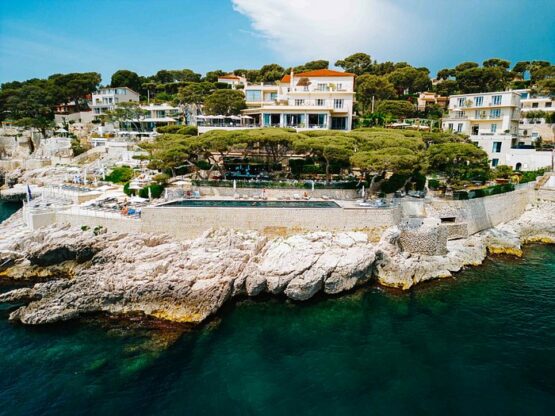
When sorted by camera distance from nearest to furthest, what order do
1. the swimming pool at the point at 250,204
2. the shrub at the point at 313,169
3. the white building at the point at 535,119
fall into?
the swimming pool at the point at 250,204 < the shrub at the point at 313,169 < the white building at the point at 535,119

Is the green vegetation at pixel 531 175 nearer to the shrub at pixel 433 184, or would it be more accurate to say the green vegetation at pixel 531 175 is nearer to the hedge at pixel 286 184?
the shrub at pixel 433 184

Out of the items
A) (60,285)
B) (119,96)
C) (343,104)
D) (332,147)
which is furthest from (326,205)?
(119,96)

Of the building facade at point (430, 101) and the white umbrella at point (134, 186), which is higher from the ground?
the building facade at point (430, 101)

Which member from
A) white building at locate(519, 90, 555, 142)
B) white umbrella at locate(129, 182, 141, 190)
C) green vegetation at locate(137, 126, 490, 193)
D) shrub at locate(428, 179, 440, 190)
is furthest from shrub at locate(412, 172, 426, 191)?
white building at locate(519, 90, 555, 142)

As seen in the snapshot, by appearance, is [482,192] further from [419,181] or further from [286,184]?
[286,184]

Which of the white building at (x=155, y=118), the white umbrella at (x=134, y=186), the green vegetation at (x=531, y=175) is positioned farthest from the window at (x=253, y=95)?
the green vegetation at (x=531, y=175)

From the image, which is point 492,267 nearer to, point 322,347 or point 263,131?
point 322,347

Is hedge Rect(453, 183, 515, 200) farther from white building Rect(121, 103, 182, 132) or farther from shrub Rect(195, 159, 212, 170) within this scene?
white building Rect(121, 103, 182, 132)
